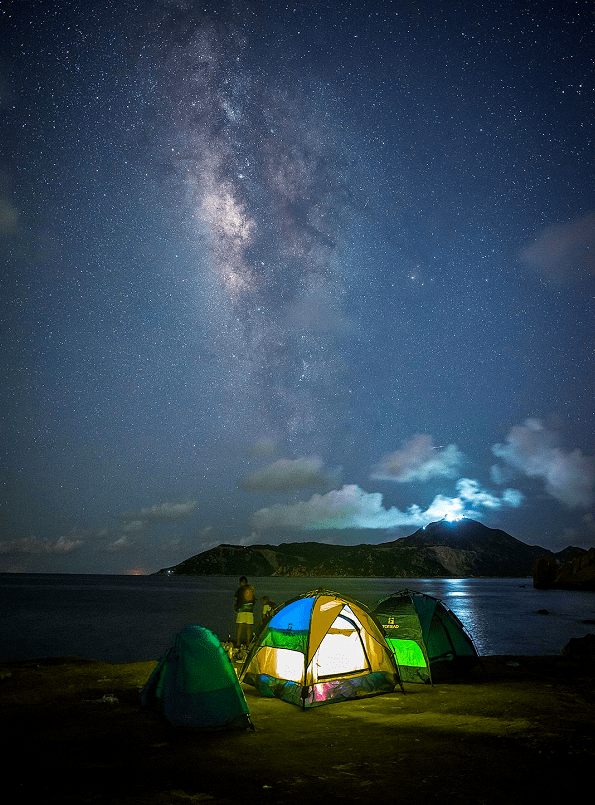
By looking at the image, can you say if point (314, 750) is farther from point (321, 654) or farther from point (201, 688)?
point (321, 654)

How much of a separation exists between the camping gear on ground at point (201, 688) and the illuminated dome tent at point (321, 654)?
2259 millimetres

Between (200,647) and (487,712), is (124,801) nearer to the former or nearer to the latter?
(200,647)

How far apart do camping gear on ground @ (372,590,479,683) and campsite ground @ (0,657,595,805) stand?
766mm

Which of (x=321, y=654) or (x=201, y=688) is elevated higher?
(x=321, y=654)

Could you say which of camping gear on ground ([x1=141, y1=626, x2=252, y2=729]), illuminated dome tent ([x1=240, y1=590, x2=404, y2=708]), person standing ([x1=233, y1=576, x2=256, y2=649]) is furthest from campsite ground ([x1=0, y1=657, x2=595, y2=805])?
person standing ([x1=233, y1=576, x2=256, y2=649])

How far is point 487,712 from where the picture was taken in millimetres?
10305

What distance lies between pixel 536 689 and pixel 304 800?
9.30 metres

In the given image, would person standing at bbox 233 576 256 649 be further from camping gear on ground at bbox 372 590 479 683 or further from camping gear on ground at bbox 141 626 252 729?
camping gear on ground at bbox 141 626 252 729

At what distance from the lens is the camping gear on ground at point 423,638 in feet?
43.5

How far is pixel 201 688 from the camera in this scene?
928 cm

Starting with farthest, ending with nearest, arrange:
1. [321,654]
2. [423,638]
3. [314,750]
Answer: [423,638] < [321,654] < [314,750]

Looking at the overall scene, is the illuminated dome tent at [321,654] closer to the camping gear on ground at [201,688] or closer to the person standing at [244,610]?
the camping gear on ground at [201,688]

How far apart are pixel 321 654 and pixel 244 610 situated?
4534 mm

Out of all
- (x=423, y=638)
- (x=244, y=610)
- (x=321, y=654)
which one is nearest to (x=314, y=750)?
(x=321, y=654)
